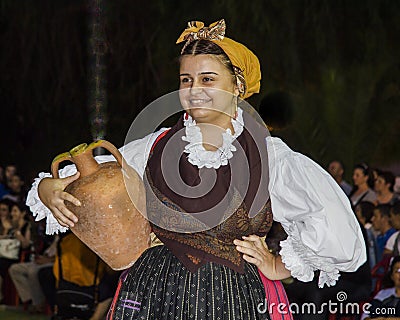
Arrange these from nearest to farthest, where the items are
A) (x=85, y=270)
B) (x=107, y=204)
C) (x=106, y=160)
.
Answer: (x=107, y=204), (x=106, y=160), (x=85, y=270)

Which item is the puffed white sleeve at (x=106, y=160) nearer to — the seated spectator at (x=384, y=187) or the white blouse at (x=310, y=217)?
the white blouse at (x=310, y=217)

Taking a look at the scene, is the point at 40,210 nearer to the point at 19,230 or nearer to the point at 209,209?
the point at 209,209

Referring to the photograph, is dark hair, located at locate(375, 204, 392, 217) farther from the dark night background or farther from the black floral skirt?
the black floral skirt

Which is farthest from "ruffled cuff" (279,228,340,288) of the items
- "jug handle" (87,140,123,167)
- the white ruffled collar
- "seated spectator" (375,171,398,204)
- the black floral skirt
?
"seated spectator" (375,171,398,204)

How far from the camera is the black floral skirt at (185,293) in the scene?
2535 millimetres

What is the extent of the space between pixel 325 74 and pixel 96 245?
5854 millimetres

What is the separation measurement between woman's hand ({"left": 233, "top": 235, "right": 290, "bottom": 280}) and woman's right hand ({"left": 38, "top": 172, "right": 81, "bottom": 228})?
0.45 m

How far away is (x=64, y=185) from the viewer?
8.32ft

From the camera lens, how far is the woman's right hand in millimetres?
2512

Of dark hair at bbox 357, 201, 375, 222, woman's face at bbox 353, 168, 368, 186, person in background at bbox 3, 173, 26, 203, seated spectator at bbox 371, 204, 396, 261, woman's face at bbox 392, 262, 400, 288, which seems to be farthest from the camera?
person in background at bbox 3, 173, 26, 203

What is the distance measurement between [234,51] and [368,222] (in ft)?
10.7

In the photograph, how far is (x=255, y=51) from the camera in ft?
24.9

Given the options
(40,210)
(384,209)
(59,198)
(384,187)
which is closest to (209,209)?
(59,198)

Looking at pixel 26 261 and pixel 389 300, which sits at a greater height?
pixel 389 300
